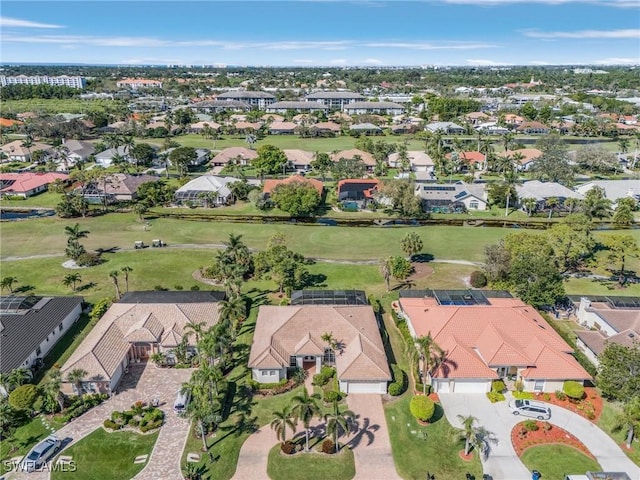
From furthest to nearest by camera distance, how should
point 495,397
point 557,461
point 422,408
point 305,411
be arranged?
point 495,397, point 422,408, point 557,461, point 305,411

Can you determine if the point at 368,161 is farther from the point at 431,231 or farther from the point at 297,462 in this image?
the point at 297,462

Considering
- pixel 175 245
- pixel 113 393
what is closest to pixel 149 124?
pixel 175 245

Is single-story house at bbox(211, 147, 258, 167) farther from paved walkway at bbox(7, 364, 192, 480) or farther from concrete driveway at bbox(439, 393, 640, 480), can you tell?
concrete driveway at bbox(439, 393, 640, 480)

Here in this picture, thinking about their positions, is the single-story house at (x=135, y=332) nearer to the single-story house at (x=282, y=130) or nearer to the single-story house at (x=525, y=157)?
the single-story house at (x=525, y=157)

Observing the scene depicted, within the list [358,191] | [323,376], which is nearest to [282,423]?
[323,376]

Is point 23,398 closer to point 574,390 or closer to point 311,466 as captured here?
point 311,466

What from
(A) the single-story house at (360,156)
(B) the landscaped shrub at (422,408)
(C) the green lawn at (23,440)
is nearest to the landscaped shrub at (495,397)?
(B) the landscaped shrub at (422,408)

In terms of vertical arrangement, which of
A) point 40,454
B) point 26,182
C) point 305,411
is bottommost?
point 40,454

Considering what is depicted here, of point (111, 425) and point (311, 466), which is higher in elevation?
point (111, 425)

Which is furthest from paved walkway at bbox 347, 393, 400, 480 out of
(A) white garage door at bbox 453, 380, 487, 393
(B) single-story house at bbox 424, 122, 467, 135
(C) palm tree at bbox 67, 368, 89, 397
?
(B) single-story house at bbox 424, 122, 467, 135
